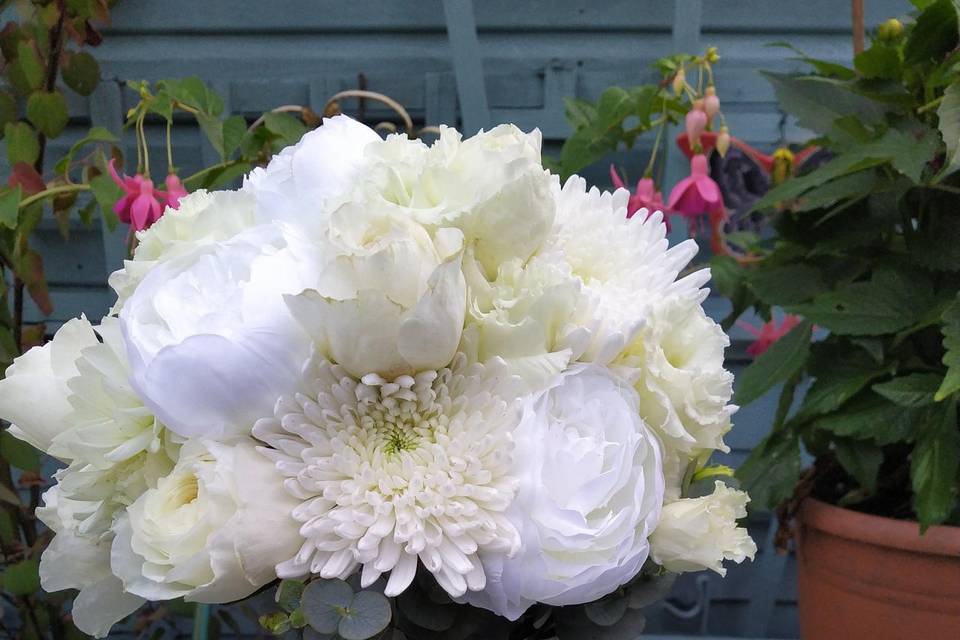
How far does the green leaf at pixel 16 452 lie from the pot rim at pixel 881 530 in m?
0.97

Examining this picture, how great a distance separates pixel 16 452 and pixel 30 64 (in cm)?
50

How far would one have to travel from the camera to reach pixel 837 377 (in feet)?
2.94

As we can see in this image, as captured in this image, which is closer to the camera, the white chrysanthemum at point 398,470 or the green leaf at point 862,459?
the white chrysanthemum at point 398,470

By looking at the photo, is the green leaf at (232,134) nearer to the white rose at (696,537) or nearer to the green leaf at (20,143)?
the green leaf at (20,143)

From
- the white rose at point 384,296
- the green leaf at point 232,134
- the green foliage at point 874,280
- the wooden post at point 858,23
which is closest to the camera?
the white rose at point 384,296

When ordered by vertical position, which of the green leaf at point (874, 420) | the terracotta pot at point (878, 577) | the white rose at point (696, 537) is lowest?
the terracotta pot at point (878, 577)

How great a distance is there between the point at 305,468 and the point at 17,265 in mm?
810

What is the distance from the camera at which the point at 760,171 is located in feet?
3.82

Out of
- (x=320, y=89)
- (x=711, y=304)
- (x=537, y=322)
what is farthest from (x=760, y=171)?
(x=537, y=322)

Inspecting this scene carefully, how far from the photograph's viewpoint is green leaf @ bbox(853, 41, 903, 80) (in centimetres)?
86

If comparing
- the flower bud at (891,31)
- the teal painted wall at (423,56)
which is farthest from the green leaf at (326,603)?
the teal painted wall at (423,56)

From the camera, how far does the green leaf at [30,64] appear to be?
0.99 metres

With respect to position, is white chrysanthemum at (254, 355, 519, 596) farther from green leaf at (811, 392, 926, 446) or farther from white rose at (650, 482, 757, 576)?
green leaf at (811, 392, 926, 446)

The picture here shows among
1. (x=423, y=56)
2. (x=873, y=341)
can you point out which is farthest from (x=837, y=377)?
(x=423, y=56)
